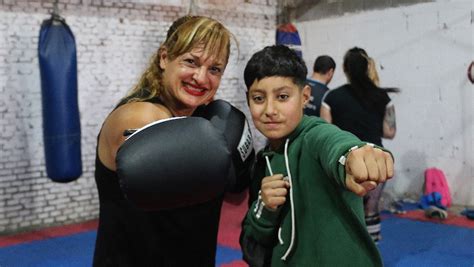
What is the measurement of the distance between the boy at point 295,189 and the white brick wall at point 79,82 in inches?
120

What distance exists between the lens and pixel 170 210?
1475mm

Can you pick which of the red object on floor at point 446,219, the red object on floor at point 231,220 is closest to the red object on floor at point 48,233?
the red object on floor at point 231,220

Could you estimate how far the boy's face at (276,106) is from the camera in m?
1.47

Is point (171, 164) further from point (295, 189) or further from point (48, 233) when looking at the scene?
point (48, 233)

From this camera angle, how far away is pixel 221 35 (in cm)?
149

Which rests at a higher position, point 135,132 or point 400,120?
point 135,132

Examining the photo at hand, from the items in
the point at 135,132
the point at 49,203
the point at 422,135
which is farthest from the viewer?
the point at 422,135

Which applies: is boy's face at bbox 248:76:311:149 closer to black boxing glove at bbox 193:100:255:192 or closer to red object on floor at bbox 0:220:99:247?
black boxing glove at bbox 193:100:255:192

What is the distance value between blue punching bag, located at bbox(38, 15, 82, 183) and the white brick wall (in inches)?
7.9

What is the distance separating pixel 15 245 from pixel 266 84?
4048mm

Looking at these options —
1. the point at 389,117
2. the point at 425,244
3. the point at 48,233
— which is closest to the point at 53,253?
the point at 48,233

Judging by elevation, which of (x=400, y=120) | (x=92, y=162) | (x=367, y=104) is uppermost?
(x=367, y=104)

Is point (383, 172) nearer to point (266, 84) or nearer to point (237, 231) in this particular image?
point (266, 84)

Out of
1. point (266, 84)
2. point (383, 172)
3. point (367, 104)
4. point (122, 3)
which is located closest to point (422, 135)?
point (367, 104)
